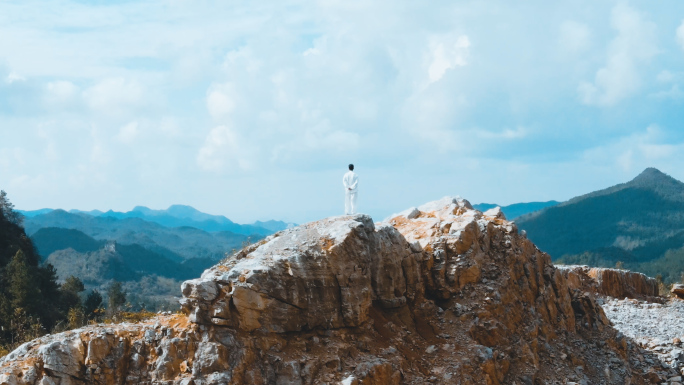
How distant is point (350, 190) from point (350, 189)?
0.04 metres

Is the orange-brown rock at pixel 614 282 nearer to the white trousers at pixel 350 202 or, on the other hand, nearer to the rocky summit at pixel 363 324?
the rocky summit at pixel 363 324

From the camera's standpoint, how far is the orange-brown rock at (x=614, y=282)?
39744 millimetres

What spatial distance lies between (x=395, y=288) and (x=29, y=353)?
10.4 metres

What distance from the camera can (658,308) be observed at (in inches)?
1441

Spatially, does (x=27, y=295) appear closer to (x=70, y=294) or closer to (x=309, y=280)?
(x=70, y=294)

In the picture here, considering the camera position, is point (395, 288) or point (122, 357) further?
point (395, 288)

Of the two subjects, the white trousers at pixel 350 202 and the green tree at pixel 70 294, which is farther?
the green tree at pixel 70 294

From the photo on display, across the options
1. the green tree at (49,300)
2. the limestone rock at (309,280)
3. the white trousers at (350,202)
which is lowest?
the green tree at (49,300)

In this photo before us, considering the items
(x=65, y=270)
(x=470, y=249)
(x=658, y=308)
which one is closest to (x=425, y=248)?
(x=470, y=249)

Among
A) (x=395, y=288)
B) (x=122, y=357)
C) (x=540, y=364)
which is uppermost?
(x=395, y=288)

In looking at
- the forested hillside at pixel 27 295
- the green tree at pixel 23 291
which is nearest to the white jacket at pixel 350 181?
the forested hillside at pixel 27 295

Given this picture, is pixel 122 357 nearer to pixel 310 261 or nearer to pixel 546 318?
pixel 310 261

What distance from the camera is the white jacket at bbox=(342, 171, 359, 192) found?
2217 centimetres

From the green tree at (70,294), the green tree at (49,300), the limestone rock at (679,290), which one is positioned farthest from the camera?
the green tree at (70,294)
